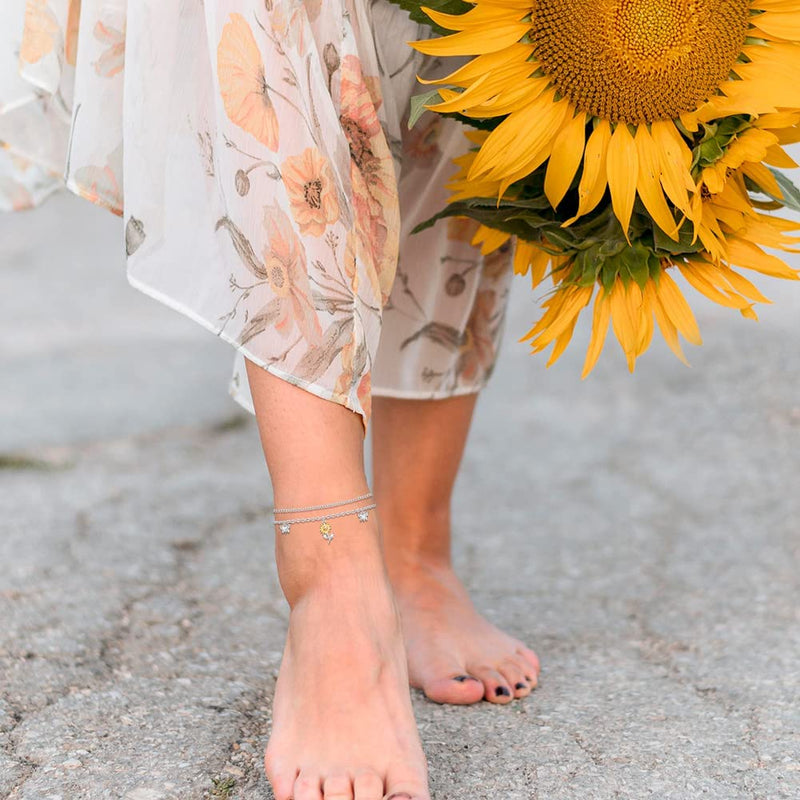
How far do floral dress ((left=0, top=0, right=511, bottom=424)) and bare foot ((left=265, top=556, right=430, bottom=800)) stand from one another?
0.55ft

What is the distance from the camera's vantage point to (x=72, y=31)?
3.64 feet

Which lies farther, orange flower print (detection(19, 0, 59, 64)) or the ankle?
orange flower print (detection(19, 0, 59, 64))

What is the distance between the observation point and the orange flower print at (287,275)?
36.0 inches

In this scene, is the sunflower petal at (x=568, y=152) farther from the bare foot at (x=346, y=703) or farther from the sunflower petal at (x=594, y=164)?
the bare foot at (x=346, y=703)

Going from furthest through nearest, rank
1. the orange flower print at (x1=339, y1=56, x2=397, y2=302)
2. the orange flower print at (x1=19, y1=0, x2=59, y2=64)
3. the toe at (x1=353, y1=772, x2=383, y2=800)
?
the orange flower print at (x1=19, y1=0, x2=59, y2=64)
the orange flower print at (x1=339, y1=56, x2=397, y2=302)
the toe at (x1=353, y1=772, x2=383, y2=800)

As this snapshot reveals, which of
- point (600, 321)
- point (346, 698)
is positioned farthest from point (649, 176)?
point (346, 698)

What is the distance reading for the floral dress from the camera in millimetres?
910

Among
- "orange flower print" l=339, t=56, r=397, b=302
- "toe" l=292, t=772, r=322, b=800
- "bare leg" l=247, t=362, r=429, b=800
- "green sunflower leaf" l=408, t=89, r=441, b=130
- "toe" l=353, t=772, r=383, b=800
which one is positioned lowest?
"toe" l=292, t=772, r=322, b=800

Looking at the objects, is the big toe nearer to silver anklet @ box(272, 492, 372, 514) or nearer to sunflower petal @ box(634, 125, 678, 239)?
silver anklet @ box(272, 492, 372, 514)

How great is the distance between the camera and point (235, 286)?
92cm

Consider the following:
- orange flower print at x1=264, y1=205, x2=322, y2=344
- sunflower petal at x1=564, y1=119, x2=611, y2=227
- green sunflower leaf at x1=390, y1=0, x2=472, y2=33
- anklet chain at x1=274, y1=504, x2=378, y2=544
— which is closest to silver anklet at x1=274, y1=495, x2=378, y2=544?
anklet chain at x1=274, y1=504, x2=378, y2=544

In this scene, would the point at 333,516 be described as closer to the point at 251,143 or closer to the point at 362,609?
the point at 362,609

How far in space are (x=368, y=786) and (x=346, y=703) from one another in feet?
0.23

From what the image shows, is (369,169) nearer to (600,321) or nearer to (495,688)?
(600,321)
